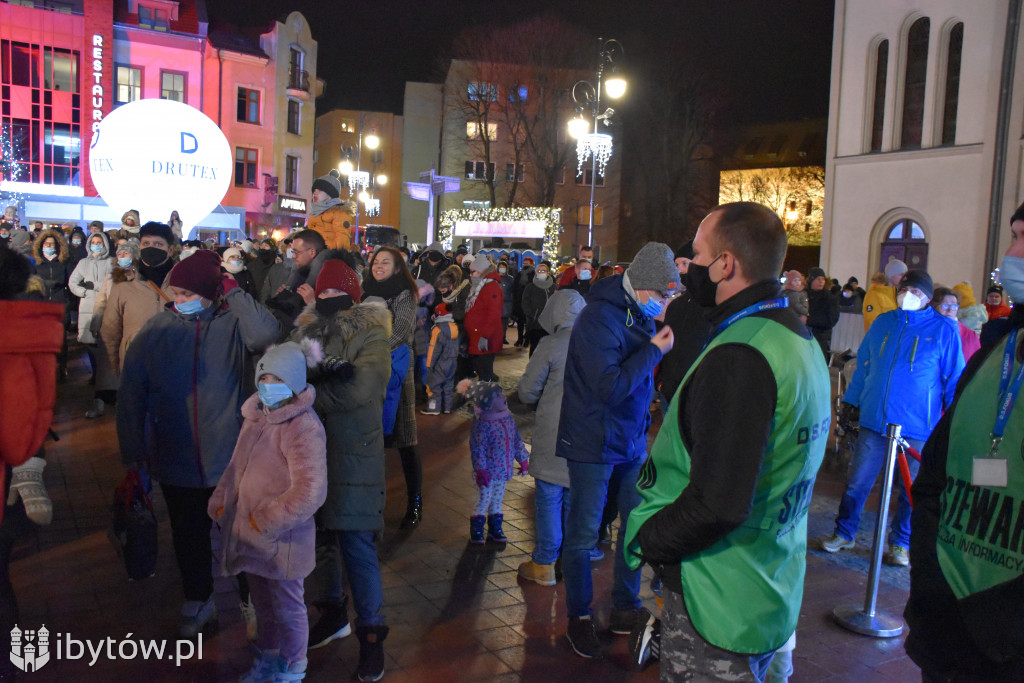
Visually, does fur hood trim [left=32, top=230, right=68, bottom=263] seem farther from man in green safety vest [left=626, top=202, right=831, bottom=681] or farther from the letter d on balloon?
man in green safety vest [left=626, top=202, right=831, bottom=681]

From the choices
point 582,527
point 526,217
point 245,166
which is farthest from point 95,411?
point 245,166

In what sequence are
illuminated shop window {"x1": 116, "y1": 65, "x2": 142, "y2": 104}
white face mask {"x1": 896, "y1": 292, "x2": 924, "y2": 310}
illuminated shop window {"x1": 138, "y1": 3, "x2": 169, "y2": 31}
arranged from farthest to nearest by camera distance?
1. illuminated shop window {"x1": 138, "y1": 3, "x2": 169, "y2": 31}
2. illuminated shop window {"x1": 116, "y1": 65, "x2": 142, "y2": 104}
3. white face mask {"x1": 896, "y1": 292, "x2": 924, "y2": 310}

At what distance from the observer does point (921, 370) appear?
5625mm

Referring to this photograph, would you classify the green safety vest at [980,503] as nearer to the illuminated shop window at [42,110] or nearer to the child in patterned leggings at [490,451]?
the child in patterned leggings at [490,451]

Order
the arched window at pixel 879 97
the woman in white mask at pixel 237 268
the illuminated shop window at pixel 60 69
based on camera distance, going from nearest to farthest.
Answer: the woman in white mask at pixel 237 268
the arched window at pixel 879 97
the illuminated shop window at pixel 60 69

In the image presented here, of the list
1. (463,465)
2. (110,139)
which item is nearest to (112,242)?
(110,139)

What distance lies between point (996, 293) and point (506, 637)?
11183mm

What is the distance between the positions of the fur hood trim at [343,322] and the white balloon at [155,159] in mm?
10704

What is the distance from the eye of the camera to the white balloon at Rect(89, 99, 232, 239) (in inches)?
512

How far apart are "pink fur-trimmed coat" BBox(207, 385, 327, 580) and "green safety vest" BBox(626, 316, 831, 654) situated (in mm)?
1808

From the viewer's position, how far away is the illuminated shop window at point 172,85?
1394 inches

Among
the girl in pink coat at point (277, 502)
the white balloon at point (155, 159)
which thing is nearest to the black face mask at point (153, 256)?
the girl in pink coat at point (277, 502)

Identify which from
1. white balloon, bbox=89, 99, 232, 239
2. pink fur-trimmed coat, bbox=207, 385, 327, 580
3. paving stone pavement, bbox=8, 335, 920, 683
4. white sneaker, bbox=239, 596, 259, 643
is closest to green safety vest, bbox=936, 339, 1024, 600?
paving stone pavement, bbox=8, 335, 920, 683

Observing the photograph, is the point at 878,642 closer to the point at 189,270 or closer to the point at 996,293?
the point at 189,270
